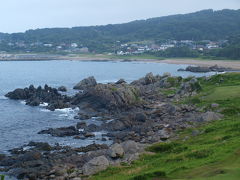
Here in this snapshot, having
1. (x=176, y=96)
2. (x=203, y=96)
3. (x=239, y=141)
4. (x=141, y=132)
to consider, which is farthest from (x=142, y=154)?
(x=176, y=96)

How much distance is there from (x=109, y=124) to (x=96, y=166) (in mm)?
22582

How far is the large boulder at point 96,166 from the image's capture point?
1281 inches

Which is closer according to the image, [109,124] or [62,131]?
[62,131]

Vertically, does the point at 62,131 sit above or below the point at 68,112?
above

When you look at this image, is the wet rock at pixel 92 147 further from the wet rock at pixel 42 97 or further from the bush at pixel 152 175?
the wet rock at pixel 42 97

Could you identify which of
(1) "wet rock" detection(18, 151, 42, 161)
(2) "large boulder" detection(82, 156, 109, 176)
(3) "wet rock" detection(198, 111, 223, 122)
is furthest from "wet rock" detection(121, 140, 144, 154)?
(3) "wet rock" detection(198, 111, 223, 122)

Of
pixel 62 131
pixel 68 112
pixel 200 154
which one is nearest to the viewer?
pixel 200 154

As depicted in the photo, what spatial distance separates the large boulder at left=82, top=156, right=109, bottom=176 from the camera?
32537 mm

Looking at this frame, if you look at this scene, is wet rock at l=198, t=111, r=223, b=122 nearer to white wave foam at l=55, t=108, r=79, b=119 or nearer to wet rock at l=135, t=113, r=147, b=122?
wet rock at l=135, t=113, r=147, b=122

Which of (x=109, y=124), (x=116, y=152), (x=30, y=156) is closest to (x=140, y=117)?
(x=109, y=124)

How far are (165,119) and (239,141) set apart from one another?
25309 mm

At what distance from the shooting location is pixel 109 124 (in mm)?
55531

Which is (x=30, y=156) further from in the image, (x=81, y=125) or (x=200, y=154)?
(x=200, y=154)

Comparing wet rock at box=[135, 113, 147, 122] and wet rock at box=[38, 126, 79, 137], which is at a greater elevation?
wet rock at box=[135, 113, 147, 122]
